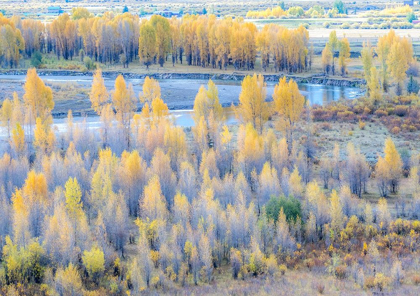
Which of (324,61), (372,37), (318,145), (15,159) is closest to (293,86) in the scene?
(318,145)

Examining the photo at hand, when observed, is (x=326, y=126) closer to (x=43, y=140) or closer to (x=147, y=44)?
(x=43, y=140)

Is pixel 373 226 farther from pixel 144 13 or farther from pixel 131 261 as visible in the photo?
pixel 144 13

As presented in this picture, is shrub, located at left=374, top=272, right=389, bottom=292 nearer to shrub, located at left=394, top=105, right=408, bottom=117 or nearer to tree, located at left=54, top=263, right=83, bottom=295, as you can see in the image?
tree, located at left=54, top=263, right=83, bottom=295

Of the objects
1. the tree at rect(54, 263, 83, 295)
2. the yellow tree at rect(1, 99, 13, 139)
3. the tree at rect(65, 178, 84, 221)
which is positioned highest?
the yellow tree at rect(1, 99, 13, 139)

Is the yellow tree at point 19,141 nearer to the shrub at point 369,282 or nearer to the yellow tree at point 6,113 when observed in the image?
the yellow tree at point 6,113

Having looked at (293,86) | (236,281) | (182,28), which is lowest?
(236,281)

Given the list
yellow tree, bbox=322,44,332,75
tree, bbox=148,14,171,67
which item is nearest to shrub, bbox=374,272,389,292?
yellow tree, bbox=322,44,332,75

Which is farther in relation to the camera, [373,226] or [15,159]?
[15,159]

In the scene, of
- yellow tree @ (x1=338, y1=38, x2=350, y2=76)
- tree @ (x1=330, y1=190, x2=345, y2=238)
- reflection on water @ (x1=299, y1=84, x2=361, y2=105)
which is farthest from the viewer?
yellow tree @ (x1=338, y1=38, x2=350, y2=76)

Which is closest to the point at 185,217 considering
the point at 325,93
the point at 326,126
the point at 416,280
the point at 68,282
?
the point at 68,282

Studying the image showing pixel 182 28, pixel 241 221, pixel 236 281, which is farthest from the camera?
pixel 182 28
